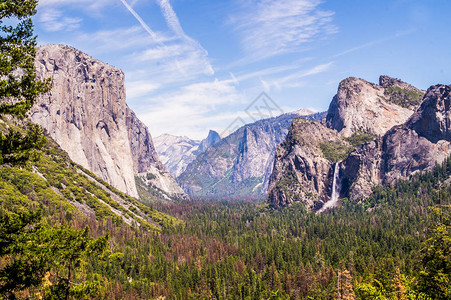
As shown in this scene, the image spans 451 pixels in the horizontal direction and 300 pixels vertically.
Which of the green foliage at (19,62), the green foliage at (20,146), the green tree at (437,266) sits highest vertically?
the green foliage at (19,62)

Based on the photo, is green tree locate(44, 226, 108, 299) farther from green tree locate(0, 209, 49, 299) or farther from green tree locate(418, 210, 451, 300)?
green tree locate(418, 210, 451, 300)

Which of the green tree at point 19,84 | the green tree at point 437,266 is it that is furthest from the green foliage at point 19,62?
the green tree at point 437,266

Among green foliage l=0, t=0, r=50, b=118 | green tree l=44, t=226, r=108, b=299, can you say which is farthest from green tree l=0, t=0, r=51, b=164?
green tree l=44, t=226, r=108, b=299

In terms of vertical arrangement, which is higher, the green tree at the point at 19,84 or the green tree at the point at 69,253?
the green tree at the point at 19,84

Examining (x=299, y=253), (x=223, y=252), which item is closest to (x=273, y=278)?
(x=299, y=253)

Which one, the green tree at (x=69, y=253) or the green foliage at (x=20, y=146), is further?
the green tree at (x=69, y=253)

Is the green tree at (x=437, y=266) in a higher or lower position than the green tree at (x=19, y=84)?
lower

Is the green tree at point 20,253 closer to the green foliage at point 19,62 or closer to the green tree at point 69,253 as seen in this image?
the green tree at point 69,253

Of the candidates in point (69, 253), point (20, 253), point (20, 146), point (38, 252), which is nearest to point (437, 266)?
point (69, 253)

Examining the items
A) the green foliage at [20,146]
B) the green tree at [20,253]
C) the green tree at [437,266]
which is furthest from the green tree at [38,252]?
the green tree at [437,266]

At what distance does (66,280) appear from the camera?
79.8 ft

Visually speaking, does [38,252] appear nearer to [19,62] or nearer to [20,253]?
[20,253]

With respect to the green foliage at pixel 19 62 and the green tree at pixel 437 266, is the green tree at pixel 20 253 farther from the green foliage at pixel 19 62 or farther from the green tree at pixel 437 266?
the green tree at pixel 437 266

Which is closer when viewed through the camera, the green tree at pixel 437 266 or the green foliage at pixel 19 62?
the green foliage at pixel 19 62
